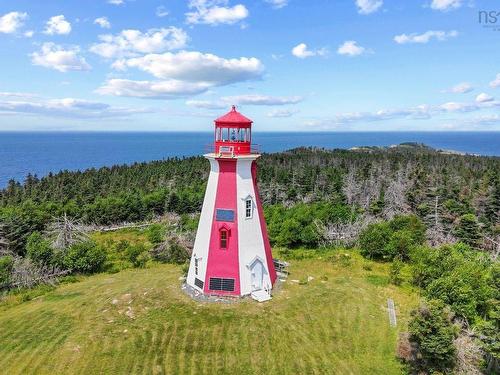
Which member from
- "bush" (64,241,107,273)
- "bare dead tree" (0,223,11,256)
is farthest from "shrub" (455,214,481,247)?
"bare dead tree" (0,223,11,256)

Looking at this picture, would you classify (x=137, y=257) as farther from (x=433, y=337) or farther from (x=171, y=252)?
(x=433, y=337)

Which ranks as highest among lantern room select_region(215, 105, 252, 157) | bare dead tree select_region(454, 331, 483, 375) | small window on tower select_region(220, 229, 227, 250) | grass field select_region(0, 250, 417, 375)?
lantern room select_region(215, 105, 252, 157)

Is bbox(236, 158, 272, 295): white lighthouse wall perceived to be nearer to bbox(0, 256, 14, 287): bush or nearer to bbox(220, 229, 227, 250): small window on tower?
bbox(220, 229, 227, 250): small window on tower

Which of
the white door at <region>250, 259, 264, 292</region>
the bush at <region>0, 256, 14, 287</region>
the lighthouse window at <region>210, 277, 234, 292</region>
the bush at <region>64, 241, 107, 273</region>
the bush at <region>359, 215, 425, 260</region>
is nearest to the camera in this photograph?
the lighthouse window at <region>210, 277, 234, 292</region>

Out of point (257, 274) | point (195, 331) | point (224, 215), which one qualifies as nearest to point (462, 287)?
point (257, 274)

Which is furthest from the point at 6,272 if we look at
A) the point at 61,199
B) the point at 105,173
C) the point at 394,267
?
the point at 105,173

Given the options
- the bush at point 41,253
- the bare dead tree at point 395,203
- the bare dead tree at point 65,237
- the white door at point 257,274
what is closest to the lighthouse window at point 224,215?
the white door at point 257,274
